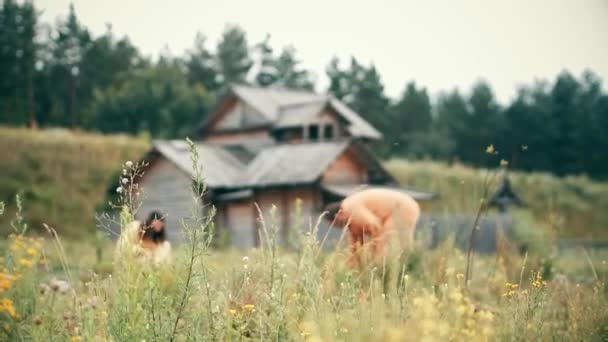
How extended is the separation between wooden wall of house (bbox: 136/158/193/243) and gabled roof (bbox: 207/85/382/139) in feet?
18.9

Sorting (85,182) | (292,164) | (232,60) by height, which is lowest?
(85,182)

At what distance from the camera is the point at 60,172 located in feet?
89.2

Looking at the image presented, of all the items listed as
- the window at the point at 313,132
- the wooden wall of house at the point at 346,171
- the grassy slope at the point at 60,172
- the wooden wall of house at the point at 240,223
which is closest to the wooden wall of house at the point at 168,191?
the wooden wall of house at the point at 240,223

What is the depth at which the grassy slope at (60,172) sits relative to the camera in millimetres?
24672

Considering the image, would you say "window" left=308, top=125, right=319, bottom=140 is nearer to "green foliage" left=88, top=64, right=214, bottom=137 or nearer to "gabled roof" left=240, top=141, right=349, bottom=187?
"gabled roof" left=240, top=141, right=349, bottom=187

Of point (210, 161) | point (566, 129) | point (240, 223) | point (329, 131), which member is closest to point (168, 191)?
point (210, 161)

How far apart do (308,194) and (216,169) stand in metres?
3.97

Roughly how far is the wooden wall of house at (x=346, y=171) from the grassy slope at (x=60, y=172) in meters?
10.2

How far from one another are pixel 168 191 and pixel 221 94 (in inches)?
983

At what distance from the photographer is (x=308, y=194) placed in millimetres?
23562

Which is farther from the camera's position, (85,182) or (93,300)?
(85,182)

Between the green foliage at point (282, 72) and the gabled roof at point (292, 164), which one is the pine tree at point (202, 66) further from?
the gabled roof at point (292, 164)

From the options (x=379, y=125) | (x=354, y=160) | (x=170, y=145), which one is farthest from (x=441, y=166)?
(x=170, y=145)

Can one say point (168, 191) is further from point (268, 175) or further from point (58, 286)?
point (58, 286)
